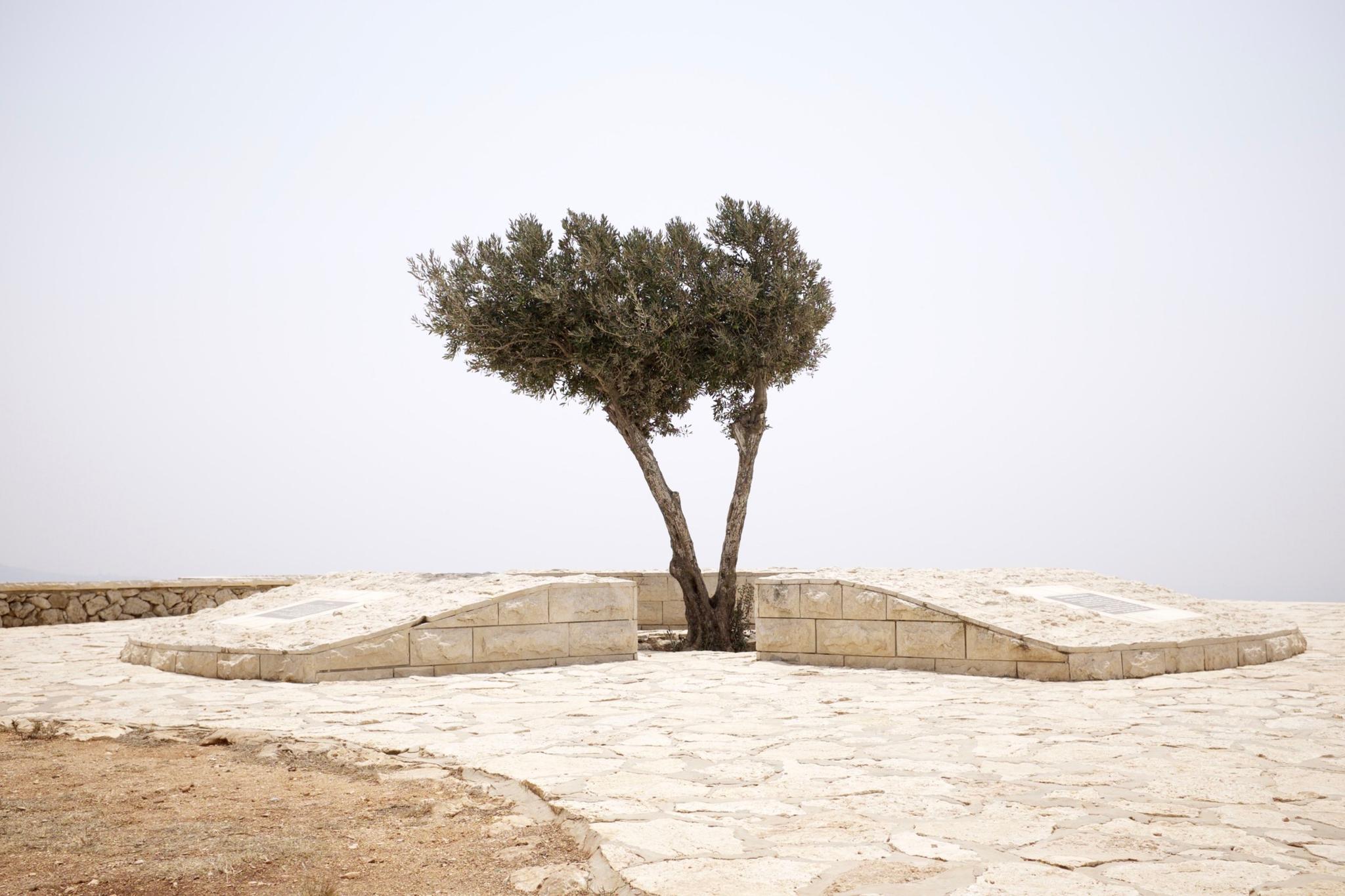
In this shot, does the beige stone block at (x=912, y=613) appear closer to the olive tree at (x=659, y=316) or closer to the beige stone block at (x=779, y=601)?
the beige stone block at (x=779, y=601)

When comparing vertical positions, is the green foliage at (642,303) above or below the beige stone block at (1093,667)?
above

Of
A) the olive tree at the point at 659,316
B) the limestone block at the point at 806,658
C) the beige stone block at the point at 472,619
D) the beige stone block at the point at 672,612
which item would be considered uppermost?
the olive tree at the point at 659,316

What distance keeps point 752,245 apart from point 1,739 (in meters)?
9.59

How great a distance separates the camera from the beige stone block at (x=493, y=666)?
9.73 meters

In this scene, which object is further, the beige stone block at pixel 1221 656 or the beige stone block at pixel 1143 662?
the beige stone block at pixel 1221 656

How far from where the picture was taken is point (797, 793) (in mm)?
4871

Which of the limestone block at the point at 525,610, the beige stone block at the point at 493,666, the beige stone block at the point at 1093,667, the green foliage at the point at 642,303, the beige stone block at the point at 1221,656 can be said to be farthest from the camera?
the green foliage at the point at 642,303

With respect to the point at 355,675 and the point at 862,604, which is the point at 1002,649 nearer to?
the point at 862,604

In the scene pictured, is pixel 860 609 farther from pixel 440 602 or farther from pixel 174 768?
pixel 174 768

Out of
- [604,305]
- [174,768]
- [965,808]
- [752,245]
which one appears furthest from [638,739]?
[752,245]

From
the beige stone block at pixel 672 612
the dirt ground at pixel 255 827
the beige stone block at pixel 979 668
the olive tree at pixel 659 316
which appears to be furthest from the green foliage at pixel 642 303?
the dirt ground at pixel 255 827

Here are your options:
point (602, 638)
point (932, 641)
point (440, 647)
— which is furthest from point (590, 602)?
point (932, 641)

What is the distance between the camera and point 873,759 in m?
5.65

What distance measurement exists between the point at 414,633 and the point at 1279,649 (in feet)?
28.3
